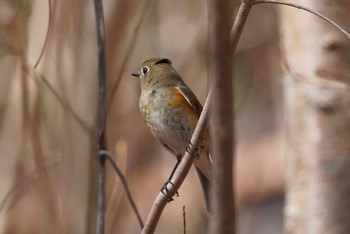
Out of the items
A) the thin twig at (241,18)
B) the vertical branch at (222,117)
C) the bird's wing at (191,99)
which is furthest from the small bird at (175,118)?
the vertical branch at (222,117)

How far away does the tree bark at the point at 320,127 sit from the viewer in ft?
6.75

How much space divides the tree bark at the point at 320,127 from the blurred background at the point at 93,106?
474 millimetres

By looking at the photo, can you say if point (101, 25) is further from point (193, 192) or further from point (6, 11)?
point (193, 192)

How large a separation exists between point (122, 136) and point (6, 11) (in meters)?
1.04

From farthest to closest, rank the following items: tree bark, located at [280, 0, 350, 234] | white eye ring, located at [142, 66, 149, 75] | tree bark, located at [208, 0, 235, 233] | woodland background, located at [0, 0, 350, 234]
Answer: white eye ring, located at [142, 66, 149, 75] → woodland background, located at [0, 0, 350, 234] → tree bark, located at [280, 0, 350, 234] → tree bark, located at [208, 0, 235, 233]

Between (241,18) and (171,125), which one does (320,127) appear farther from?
(241,18)

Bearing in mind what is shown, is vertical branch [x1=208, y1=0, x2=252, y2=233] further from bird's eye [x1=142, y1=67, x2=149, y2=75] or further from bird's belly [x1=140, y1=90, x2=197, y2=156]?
bird's eye [x1=142, y1=67, x2=149, y2=75]

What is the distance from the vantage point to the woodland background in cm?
258

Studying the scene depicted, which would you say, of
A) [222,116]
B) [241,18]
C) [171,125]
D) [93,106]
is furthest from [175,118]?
[222,116]

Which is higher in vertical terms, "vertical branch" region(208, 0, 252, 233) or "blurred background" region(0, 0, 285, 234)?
"vertical branch" region(208, 0, 252, 233)

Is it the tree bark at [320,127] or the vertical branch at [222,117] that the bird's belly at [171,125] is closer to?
the tree bark at [320,127]

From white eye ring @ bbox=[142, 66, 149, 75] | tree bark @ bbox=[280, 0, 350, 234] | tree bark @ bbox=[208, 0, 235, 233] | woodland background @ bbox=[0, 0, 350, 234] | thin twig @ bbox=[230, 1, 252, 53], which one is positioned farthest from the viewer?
white eye ring @ bbox=[142, 66, 149, 75]

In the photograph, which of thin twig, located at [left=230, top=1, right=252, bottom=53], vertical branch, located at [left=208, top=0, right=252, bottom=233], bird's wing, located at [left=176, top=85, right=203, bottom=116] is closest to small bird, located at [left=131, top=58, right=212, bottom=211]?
bird's wing, located at [left=176, top=85, right=203, bottom=116]

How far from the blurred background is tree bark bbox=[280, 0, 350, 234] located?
1.55ft
